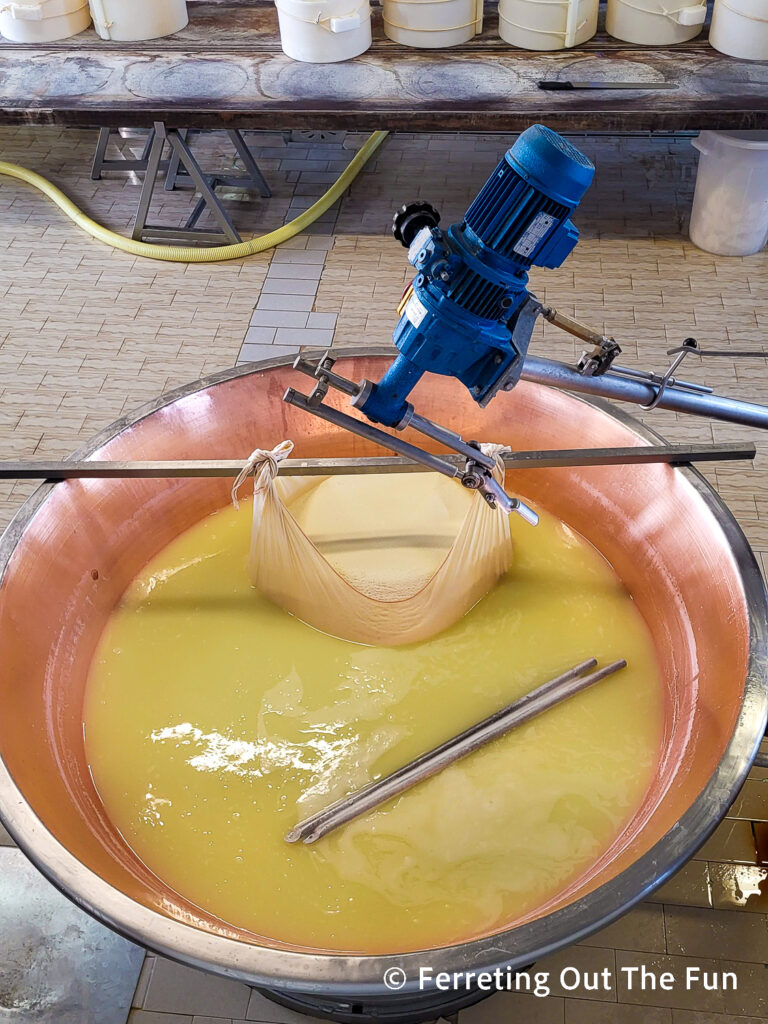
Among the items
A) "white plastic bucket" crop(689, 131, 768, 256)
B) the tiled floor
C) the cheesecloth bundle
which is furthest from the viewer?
"white plastic bucket" crop(689, 131, 768, 256)

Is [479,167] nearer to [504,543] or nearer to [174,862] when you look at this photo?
[504,543]

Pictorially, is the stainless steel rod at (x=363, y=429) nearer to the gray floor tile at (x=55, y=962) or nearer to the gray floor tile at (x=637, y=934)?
the gray floor tile at (x=637, y=934)

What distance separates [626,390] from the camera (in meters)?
1.49

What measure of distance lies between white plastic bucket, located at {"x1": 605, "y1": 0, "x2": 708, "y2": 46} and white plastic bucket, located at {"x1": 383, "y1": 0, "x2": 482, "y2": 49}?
0.65 meters

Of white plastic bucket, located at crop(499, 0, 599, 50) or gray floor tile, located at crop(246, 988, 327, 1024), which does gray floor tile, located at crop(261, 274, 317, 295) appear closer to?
white plastic bucket, located at crop(499, 0, 599, 50)

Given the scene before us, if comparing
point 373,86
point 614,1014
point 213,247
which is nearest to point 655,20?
point 373,86

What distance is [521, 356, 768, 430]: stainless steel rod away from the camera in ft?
4.83

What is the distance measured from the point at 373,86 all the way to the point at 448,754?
3.23 meters

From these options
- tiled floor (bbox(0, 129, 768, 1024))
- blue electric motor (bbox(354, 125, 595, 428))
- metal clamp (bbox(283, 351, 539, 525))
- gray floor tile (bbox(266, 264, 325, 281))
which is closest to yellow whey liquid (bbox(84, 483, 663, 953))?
tiled floor (bbox(0, 129, 768, 1024))

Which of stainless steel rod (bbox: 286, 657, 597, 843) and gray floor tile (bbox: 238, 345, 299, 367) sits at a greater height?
gray floor tile (bbox: 238, 345, 299, 367)

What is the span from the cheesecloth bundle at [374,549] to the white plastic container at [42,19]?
338 cm

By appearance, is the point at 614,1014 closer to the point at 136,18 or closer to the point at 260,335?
the point at 260,335

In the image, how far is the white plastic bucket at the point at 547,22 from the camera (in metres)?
4.02

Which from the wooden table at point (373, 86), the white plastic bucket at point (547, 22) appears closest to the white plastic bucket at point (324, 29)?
the wooden table at point (373, 86)
